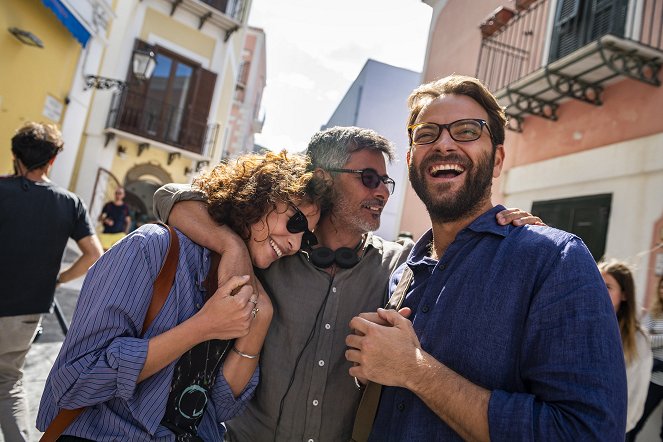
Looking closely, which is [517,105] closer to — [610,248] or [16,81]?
[610,248]

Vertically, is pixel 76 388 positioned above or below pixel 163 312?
below

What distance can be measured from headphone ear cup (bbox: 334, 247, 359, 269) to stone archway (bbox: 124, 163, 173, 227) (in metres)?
14.3

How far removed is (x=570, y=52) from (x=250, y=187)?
686 cm

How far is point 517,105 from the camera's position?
743 centimetres

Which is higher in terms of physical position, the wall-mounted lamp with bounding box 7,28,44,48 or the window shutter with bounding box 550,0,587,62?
the window shutter with bounding box 550,0,587,62

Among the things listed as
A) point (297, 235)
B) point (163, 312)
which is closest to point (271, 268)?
point (297, 235)

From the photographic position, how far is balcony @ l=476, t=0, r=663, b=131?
5.64 m

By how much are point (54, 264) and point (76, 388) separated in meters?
2.17

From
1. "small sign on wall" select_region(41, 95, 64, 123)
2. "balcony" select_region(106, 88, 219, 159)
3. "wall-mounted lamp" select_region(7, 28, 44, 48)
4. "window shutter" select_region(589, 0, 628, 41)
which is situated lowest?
"small sign on wall" select_region(41, 95, 64, 123)

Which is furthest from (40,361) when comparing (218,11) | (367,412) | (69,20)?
(218,11)

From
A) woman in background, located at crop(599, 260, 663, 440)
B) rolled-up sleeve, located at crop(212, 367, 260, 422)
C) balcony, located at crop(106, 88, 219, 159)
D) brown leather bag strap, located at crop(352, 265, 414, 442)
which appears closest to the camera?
brown leather bag strap, located at crop(352, 265, 414, 442)

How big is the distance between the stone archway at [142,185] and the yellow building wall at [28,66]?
6828 mm

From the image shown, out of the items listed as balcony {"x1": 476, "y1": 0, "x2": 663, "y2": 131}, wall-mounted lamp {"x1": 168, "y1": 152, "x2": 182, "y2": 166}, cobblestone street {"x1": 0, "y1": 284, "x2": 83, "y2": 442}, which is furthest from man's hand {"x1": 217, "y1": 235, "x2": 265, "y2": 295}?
wall-mounted lamp {"x1": 168, "y1": 152, "x2": 182, "y2": 166}

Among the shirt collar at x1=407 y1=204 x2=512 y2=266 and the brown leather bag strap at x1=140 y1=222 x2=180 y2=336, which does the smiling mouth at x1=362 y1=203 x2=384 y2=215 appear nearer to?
the shirt collar at x1=407 y1=204 x2=512 y2=266
